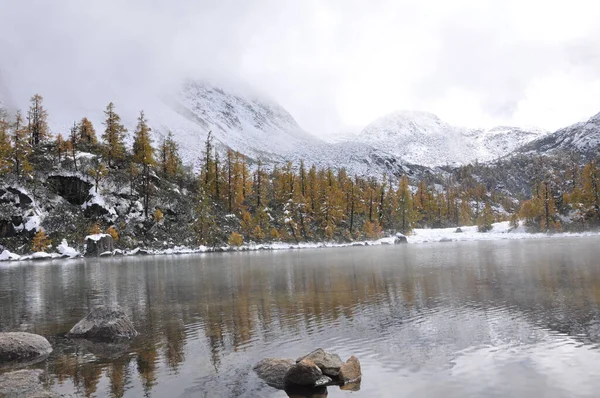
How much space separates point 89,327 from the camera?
861 inches

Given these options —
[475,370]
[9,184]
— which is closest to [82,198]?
[9,184]

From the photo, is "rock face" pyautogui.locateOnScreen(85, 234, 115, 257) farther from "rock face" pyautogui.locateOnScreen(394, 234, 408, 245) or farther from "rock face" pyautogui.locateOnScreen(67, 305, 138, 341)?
"rock face" pyautogui.locateOnScreen(394, 234, 408, 245)

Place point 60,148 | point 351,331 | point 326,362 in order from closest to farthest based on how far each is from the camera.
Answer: point 326,362, point 351,331, point 60,148

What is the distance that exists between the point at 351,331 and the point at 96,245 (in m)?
80.0

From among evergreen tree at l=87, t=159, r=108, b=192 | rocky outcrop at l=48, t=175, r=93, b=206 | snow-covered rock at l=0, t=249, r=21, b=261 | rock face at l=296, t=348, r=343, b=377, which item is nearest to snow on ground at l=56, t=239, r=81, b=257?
snow-covered rock at l=0, t=249, r=21, b=261

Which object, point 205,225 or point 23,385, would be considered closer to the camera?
point 23,385

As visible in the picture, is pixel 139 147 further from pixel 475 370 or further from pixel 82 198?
pixel 475 370

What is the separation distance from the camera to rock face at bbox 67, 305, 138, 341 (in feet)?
70.5

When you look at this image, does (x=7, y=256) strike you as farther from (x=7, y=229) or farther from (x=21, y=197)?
(x=21, y=197)

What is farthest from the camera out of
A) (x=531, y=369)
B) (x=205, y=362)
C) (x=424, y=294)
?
(x=424, y=294)

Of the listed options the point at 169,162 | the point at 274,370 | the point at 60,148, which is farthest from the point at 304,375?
the point at 169,162

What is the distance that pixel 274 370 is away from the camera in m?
15.1

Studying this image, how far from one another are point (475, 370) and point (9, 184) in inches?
4041

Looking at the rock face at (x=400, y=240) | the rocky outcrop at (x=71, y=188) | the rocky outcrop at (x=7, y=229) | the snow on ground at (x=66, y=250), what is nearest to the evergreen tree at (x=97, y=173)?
the rocky outcrop at (x=71, y=188)
